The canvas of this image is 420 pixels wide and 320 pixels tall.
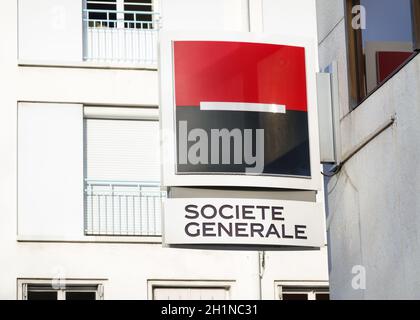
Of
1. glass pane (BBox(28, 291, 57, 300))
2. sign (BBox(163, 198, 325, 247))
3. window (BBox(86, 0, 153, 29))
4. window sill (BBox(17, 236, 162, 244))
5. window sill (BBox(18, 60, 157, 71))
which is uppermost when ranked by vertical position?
window (BBox(86, 0, 153, 29))

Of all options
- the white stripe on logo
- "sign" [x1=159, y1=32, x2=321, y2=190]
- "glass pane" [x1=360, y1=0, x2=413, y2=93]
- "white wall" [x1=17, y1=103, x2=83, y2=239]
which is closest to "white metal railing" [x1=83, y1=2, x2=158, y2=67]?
"white wall" [x1=17, y1=103, x2=83, y2=239]

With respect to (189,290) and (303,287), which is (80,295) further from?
(303,287)

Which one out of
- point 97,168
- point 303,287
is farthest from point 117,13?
point 303,287

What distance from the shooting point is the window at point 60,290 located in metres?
24.9

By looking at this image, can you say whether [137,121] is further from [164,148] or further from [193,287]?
[164,148]

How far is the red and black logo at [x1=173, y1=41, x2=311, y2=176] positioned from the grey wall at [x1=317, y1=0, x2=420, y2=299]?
500 mm

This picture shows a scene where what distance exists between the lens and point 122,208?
86.2 ft

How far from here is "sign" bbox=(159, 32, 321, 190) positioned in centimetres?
1305

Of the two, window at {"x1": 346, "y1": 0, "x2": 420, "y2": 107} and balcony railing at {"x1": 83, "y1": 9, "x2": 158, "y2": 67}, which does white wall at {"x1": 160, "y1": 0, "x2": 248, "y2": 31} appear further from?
window at {"x1": 346, "y1": 0, "x2": 420, "y2": 107}

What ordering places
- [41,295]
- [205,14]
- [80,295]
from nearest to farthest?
[41,295] < [80,295] < [205,14]

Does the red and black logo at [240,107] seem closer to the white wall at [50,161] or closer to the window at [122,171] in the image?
the window at [122,171]

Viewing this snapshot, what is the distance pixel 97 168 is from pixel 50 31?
9.44 ft

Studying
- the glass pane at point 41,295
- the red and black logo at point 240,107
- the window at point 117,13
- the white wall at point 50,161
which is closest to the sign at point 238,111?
the red and black logo at point 240,107

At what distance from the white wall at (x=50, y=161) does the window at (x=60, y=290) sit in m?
1.30
